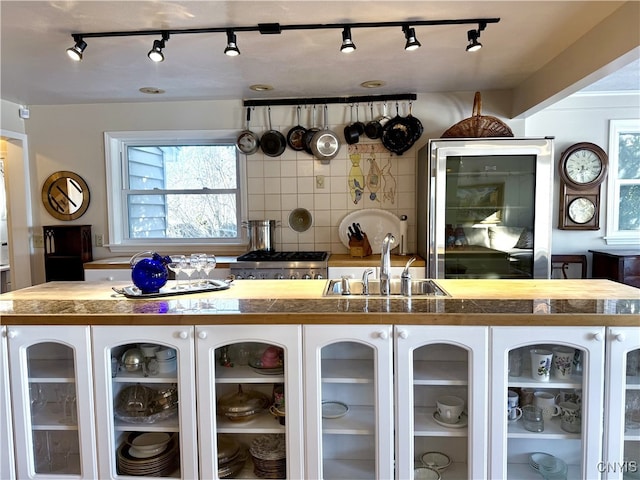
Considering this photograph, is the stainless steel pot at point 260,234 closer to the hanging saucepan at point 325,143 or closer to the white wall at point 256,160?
the white wall at point 256,160

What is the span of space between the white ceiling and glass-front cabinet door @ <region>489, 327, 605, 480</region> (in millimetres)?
1492

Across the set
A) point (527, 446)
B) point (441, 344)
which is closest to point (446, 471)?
point (527, 446)

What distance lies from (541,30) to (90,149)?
3.55m

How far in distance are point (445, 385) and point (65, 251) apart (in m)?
3.40

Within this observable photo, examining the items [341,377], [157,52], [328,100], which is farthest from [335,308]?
[328,100]

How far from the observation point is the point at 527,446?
1584mm

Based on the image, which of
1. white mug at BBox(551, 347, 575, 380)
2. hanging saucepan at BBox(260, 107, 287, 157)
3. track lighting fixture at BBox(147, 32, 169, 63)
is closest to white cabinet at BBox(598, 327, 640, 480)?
white mug at BBox(551, 347, 575, 380)

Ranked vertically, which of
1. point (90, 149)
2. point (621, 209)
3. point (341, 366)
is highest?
point (90, 149)

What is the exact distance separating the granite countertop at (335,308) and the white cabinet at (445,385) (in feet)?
0.18

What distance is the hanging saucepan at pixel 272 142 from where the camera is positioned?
3561mm

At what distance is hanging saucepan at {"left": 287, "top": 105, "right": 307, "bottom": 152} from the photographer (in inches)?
140

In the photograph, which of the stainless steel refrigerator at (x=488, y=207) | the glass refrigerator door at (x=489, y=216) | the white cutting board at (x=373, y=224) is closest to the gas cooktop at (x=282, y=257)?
the white cutting board at (x=373, y=224)

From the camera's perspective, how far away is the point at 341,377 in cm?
156

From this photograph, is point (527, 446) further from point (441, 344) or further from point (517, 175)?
point (517, 175)
